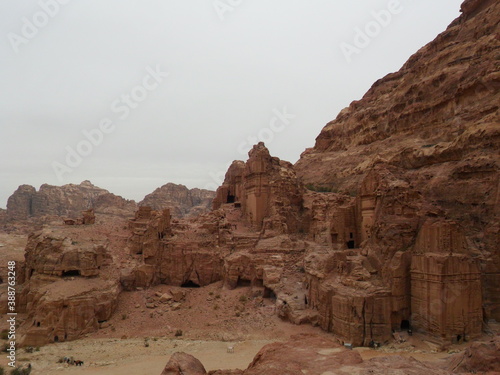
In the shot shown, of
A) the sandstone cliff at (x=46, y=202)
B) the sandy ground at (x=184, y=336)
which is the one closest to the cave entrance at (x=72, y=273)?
the sandy ground at (x=184, y=336)

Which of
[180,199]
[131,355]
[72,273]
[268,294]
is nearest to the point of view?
[131,355]

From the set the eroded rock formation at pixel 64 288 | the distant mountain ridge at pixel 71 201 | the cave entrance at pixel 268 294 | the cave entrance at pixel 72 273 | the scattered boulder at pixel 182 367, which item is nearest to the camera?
the scattered boulder at pixel 182 367

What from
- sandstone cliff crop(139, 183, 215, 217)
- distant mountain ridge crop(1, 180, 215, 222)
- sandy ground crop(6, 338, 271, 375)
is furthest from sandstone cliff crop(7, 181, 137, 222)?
sandy ground crop(6, 338, 271, 375)

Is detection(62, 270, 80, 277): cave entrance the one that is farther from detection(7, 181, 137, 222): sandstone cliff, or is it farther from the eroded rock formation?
detection(7, 181, 137, 222): sandstone cliff

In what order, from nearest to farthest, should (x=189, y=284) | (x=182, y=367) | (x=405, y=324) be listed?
(x=182, y=367) < (x=405, y=324) < (x=189, y=284)

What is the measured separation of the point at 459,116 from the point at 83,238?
28839mm

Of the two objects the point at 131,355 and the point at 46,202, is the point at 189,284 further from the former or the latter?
the point at 46,202

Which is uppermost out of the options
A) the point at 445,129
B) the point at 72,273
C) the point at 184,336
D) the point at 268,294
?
the point at 445,129

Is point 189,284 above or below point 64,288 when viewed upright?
below

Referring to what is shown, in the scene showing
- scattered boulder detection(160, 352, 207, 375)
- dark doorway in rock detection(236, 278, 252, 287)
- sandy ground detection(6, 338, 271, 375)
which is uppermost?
scattered boulder detection(160, 352, 207, 375)

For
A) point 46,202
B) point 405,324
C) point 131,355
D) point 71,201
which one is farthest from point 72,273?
point 46,202

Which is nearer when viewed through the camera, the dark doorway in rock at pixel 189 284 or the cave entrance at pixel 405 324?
the cave entrance at pixel 405 324

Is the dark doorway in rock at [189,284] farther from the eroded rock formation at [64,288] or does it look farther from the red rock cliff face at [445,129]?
the red rock cliff face at [445,129]

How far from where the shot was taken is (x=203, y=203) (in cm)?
7119
